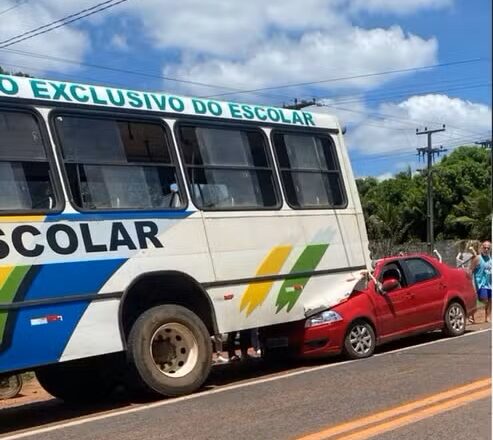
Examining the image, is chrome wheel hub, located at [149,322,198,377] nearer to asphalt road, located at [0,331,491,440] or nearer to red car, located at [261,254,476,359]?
asphalt road, located at [0,331,491,440]

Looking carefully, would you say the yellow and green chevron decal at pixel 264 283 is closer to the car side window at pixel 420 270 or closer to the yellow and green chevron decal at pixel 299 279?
the yellow and green chevron decal at pixel 299 279

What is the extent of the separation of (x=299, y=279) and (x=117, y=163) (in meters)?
2.87

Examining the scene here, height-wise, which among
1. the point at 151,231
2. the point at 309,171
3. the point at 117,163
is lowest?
the point at 151,231

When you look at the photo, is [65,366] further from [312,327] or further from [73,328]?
[312,327]

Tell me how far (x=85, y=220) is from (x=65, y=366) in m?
1.78

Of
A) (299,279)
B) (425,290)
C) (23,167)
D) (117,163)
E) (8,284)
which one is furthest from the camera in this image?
(425,290)

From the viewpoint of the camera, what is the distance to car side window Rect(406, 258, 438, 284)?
11336 millimetres

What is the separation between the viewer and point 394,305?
35.0 ft

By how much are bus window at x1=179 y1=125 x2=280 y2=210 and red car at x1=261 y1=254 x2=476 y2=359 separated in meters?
1.74

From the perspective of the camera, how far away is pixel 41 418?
25.3ft

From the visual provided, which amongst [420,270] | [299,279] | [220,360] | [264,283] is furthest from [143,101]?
[420,270]

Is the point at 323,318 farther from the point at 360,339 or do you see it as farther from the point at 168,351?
the point at 168,351

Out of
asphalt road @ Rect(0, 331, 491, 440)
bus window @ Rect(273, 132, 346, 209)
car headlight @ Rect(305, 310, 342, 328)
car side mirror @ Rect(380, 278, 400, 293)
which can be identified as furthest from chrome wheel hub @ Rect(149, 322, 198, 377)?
car side mirror @ Rect(380, 278, 400, 293)

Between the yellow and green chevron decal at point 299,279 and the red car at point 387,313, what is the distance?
0.55 meters
